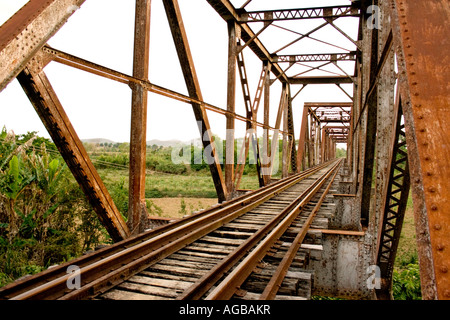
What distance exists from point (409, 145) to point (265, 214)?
482 centimetres

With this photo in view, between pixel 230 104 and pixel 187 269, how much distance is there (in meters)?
6.36

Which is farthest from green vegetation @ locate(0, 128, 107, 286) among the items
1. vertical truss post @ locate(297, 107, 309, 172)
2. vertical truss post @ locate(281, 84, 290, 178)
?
vertical truss post @ locate(297, 107, 309, 172)

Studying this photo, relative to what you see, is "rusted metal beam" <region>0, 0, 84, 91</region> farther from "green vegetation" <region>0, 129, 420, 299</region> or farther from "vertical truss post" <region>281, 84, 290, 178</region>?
"vertical truss post" <region>281, 84, 290, 178</region>

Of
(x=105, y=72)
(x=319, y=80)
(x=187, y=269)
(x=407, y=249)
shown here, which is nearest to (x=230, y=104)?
(x=105, y=72)

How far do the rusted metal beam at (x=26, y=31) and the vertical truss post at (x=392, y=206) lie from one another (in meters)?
3.26

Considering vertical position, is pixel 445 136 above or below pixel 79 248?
above

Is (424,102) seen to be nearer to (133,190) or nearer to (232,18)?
(133,190)

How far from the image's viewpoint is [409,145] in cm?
200

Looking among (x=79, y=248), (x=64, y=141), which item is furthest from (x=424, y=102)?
(x=79, y=248)

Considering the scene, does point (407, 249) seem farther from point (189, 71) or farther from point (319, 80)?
point (319, 80)

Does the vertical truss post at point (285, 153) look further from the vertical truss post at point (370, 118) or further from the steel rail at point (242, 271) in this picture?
the steel rail at point (242, 271)

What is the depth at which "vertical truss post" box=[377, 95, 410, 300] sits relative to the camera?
3.29m

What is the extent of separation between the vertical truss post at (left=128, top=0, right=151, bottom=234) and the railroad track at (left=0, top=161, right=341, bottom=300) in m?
0.62
